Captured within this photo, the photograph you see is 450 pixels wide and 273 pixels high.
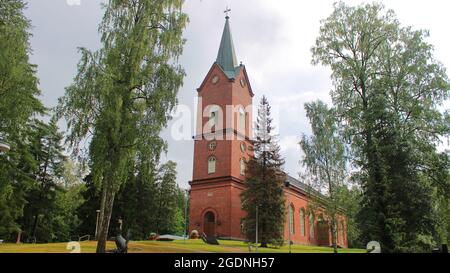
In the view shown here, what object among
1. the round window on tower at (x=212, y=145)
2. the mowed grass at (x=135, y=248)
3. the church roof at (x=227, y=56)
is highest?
the church roof at (x=227, y=56)

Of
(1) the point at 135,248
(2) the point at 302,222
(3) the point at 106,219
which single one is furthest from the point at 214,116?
(3) the point at 106,219

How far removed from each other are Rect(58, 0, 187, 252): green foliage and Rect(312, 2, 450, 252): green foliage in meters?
10.2

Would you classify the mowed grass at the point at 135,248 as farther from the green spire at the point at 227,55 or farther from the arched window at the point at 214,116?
the green spire at the point at 227,55

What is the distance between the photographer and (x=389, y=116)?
17.8 meters

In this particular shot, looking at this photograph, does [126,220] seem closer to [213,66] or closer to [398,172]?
[213,66]

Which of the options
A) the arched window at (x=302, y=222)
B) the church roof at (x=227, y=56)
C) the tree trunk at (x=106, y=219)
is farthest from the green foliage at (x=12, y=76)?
the arched window at (x=302, y=222)

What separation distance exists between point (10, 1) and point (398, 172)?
2212cm

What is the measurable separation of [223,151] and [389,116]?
18.8 metres

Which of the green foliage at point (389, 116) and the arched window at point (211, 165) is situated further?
the arched window at point (211, 165)

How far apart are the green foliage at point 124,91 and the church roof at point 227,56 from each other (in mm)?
19435

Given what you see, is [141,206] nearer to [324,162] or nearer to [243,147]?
[243,147]

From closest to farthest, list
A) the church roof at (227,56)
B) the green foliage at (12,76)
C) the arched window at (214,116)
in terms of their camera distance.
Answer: the green foliage at (12,76), the arched window at (214,116), the church roof at (227,56)

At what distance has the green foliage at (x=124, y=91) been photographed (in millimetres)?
14984
